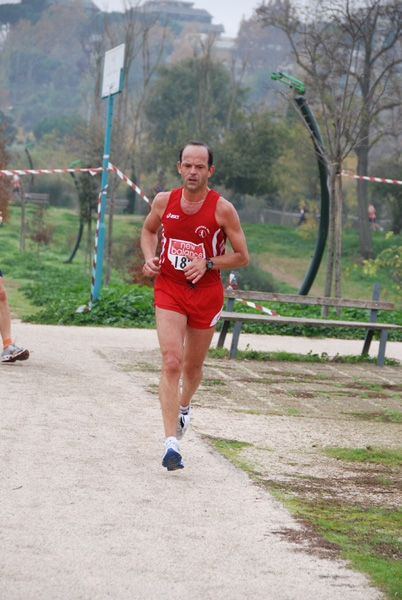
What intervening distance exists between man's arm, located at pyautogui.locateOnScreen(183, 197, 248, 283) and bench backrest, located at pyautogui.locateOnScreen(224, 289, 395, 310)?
5.24 meters

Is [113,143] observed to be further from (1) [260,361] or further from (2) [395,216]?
(1) [260,361]

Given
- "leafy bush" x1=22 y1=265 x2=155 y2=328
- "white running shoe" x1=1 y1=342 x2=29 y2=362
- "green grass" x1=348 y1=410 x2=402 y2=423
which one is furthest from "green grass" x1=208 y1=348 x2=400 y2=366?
"green grass" x1=348 y1=410 x2=402 y2=423

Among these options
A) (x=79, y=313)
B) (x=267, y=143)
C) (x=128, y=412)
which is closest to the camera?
(x=128, y=412)

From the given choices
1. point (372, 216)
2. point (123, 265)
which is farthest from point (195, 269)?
point (372, 216)

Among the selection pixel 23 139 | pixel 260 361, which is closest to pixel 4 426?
pixel 260 361

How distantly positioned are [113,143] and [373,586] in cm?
2920

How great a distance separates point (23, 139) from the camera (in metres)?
104

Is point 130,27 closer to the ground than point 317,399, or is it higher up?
higher up

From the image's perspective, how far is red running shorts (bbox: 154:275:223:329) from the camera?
17.0 feet

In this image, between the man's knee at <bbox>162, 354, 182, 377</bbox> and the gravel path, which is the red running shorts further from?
the gravel path

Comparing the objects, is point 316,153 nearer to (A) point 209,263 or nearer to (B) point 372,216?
(A) point 209,263

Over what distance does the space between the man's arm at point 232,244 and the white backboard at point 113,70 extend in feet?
27.4

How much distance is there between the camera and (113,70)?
530 inches

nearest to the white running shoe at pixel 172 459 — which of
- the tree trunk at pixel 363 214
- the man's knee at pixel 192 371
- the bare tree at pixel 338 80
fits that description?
the man's knee at pixel 192 371
